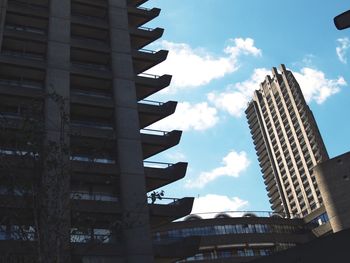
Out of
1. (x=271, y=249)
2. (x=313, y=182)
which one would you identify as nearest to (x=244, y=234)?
(x=271, y=249)

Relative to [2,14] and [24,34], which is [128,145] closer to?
[24,34]

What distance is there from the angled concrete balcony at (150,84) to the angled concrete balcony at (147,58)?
165 centimetres

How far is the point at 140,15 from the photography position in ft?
156

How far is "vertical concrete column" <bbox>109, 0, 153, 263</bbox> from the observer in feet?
102

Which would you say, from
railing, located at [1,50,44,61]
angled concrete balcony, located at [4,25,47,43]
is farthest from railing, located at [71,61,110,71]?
angled concrete balcony, located at [4,25,47,43]

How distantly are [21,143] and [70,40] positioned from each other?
22.8 meters

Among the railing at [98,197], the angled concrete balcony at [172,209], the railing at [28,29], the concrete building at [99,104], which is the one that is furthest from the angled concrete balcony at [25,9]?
the angled concrete balcony at [172,209]

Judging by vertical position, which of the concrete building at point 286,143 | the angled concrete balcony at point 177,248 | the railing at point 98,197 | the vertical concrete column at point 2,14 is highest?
the concrete building at point 286,143

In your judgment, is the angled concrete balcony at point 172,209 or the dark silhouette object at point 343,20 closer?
the dark silhouette object at point 343,20

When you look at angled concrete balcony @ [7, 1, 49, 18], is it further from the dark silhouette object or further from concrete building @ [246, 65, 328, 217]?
concrete building @ [246, 65, 328, 217]

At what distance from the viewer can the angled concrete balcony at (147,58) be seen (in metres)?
43.6

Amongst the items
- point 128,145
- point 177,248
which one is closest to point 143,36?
point 128,145

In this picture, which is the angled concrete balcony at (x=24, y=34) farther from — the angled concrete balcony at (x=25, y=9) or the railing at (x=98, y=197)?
the railing at (x=98, y=197)

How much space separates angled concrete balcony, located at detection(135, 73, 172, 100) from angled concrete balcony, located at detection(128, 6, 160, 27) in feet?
25.5
